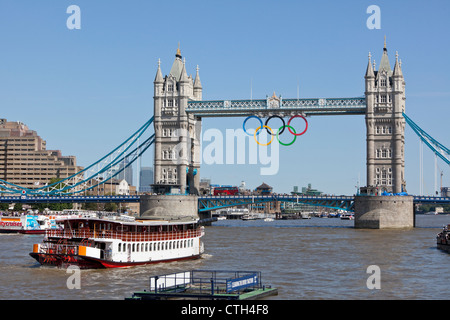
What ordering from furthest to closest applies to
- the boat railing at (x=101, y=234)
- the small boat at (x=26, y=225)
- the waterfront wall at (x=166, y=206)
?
the waterfront wall at (x=166, y=206) < the small boat at (x=26, y=225) < the boat railing at (x=101, y=234)

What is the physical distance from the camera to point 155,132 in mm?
128625

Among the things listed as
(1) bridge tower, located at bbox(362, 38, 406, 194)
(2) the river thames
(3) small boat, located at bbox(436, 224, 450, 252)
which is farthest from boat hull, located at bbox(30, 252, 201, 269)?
(1) bridge tower, located at bbox(362, 38, 406, 194)

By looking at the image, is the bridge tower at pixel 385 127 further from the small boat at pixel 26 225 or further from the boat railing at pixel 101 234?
the boat railing at pixel 101 234

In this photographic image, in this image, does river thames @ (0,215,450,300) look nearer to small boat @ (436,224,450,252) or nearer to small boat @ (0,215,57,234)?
small boat @ (436,224,450,252)

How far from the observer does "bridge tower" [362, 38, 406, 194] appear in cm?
11612

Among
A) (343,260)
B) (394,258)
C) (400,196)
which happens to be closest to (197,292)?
(343,260)

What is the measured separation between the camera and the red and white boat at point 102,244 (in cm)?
4734

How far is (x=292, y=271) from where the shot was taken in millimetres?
46969

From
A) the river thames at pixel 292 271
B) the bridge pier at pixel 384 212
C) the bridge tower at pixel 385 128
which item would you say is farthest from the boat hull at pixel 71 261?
the bridge tower at pixel 385 128

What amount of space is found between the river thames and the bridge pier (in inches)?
1337

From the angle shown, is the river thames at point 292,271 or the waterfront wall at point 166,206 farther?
the waterfront wall at point 166,206

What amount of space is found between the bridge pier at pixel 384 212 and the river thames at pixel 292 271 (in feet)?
111

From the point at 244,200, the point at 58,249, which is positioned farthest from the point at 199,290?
the point at 244,200
